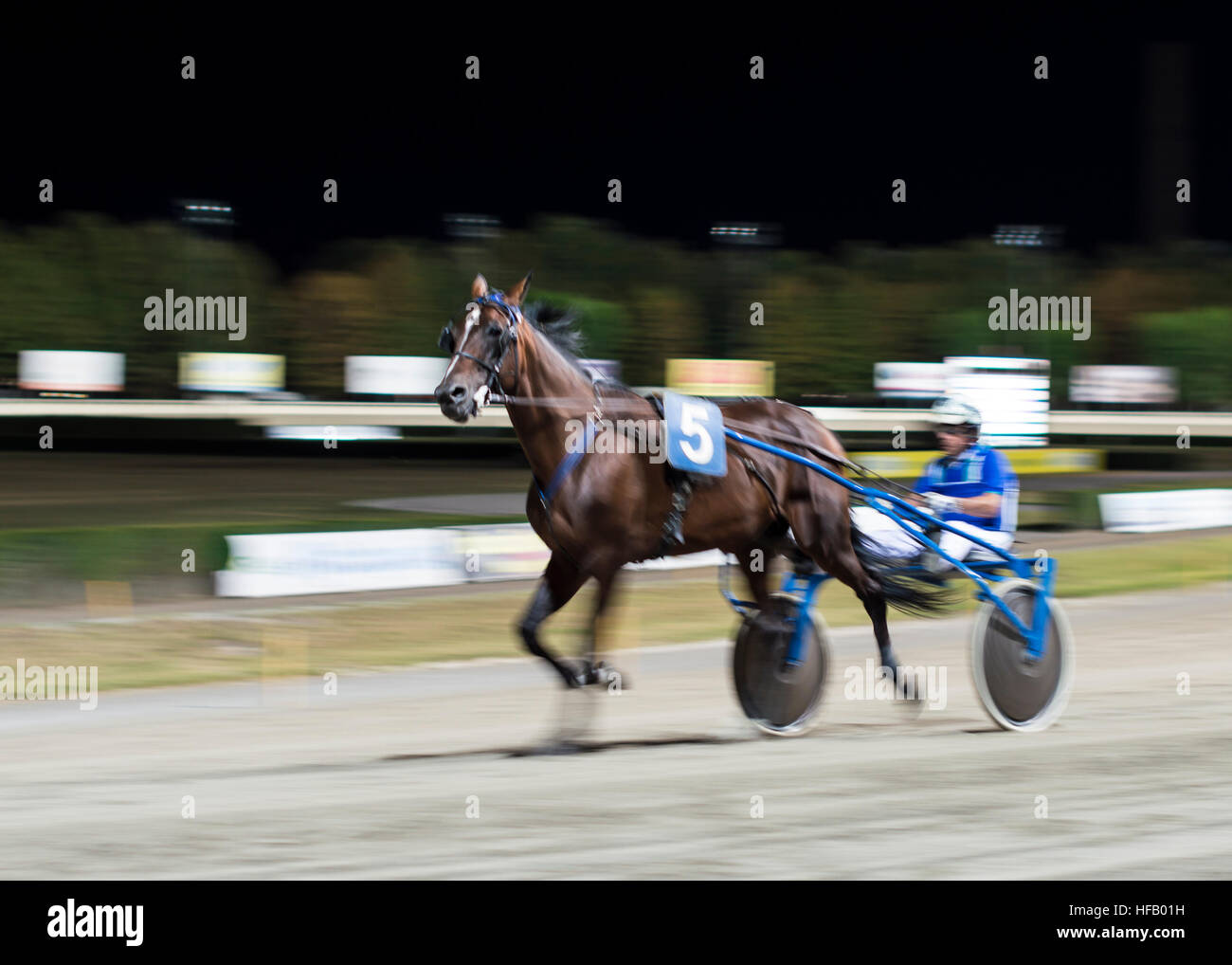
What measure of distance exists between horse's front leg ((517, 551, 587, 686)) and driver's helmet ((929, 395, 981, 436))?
1.78 meters

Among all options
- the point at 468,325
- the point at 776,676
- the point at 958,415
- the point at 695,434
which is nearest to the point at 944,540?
the point at 958,415

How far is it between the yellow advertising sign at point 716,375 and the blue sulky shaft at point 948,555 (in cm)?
4165

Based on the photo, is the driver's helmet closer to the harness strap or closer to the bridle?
the harness strap

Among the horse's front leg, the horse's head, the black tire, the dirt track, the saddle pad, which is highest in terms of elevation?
the horse's head

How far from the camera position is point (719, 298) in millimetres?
55281

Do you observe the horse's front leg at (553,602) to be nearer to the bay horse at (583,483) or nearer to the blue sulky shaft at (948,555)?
the bay horse at (583,483)

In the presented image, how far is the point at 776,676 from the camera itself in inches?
264

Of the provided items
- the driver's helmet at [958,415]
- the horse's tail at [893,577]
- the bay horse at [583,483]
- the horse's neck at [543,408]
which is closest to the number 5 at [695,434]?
the bay horse at [583,483]

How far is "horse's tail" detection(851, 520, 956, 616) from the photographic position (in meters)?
6.93

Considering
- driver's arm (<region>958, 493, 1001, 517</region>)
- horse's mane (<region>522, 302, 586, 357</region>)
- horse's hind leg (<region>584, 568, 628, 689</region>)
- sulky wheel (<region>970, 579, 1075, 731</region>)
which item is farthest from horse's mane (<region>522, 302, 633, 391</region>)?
sulky wheel (<region>970, 579, 1075, 731</region>)

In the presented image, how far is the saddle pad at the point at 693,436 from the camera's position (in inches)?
246
